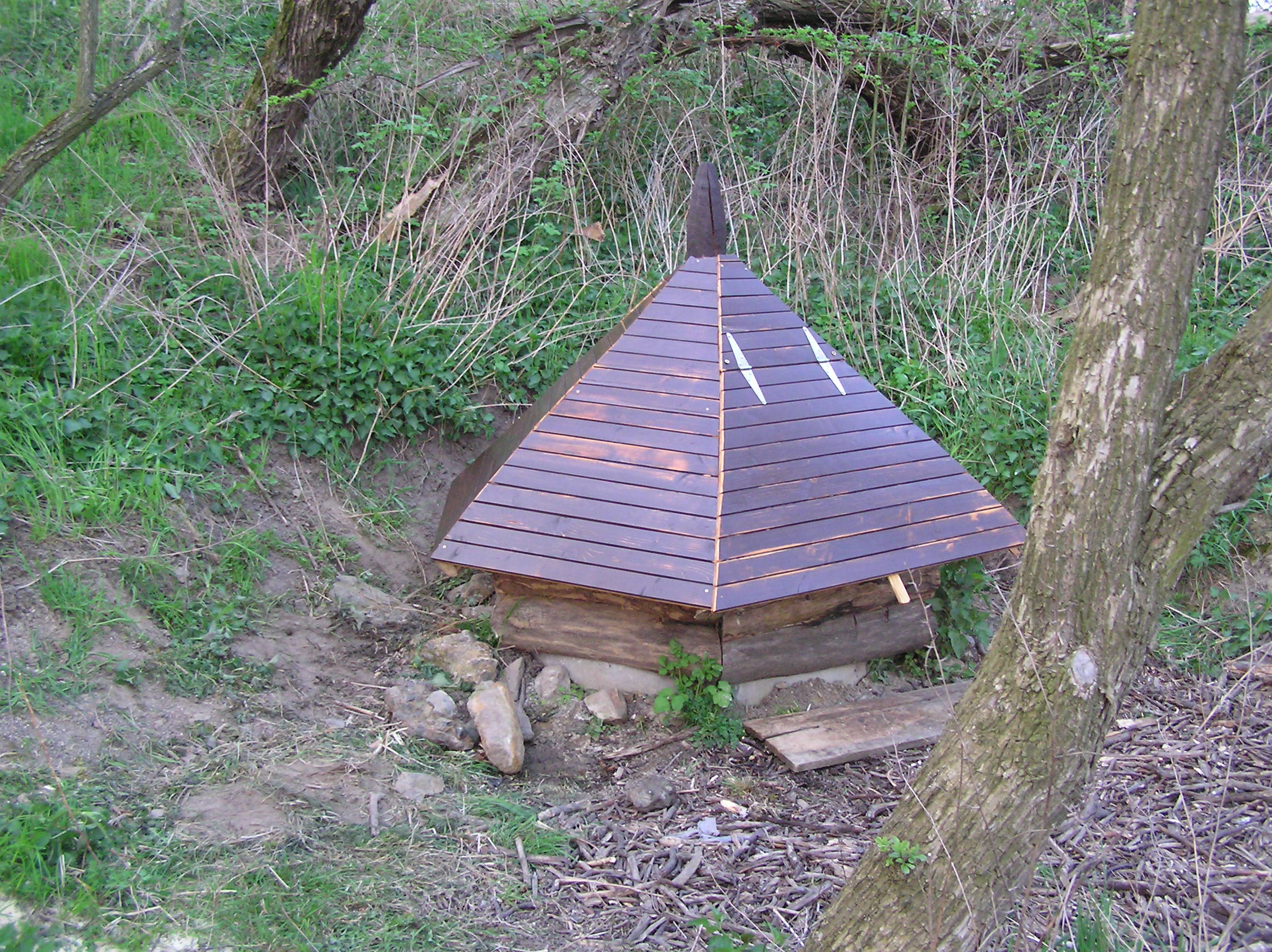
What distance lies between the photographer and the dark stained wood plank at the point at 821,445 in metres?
3.62

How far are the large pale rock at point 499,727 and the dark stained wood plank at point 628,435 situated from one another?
3.58 ft

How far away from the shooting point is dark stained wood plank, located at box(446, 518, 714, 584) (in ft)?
11.2

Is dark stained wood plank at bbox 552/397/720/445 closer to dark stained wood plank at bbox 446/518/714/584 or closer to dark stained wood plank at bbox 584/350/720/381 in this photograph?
dark stained wood plank at bbox 584/350/720/381

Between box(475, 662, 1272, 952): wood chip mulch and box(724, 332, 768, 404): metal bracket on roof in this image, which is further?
box(724, 332, 768, 404): metal bracket on roof

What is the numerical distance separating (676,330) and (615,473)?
2.37ft

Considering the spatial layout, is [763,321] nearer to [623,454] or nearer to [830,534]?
[623,454]

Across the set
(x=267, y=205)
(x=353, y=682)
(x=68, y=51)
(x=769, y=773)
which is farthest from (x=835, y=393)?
(x=68, y=51)

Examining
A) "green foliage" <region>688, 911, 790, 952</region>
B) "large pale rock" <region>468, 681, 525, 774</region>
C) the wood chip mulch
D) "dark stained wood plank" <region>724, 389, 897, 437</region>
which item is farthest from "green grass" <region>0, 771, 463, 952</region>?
"dark stained wood plank" <region>724, 389, 897, 437</region>

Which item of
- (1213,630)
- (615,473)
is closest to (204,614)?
(615,473)

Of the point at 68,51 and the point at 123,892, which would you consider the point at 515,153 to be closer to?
the point at 68,51

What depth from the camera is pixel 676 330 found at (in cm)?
394

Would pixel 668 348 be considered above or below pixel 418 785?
above

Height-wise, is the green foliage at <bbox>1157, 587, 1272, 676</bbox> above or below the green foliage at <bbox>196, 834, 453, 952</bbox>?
below

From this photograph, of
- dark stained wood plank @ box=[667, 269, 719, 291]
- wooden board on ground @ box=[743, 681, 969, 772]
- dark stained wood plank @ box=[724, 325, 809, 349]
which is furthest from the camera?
dark stained wood plank @ box=[667, 269, 719, 291]
